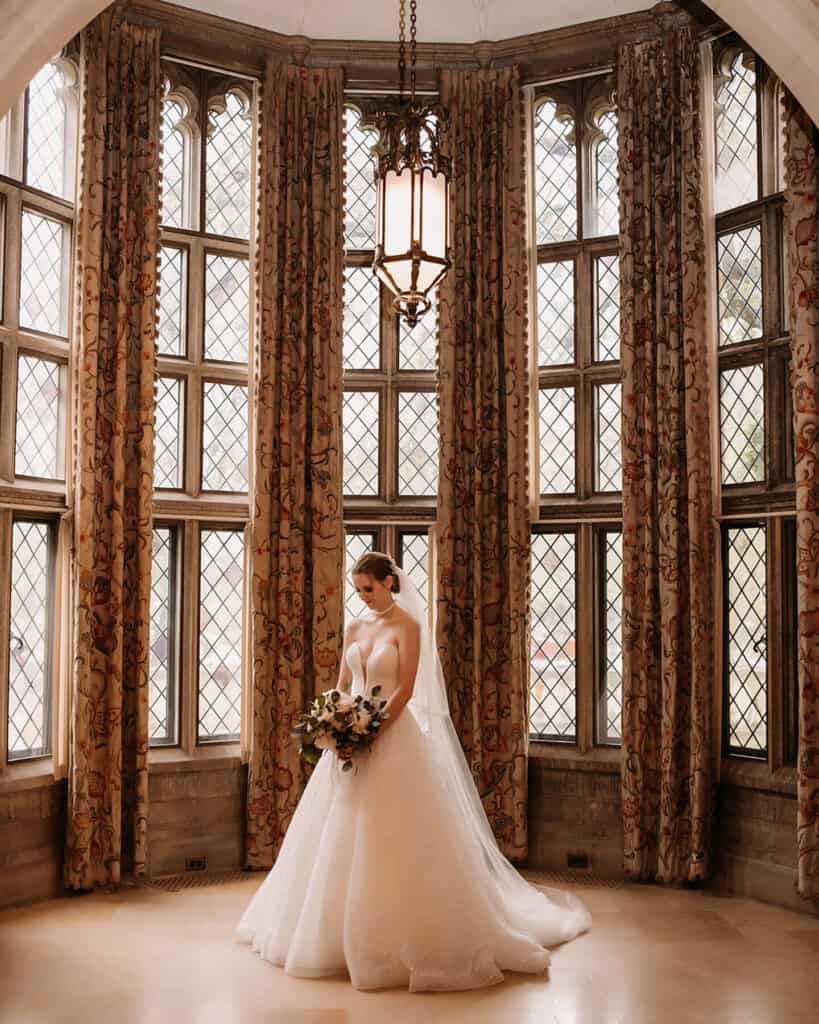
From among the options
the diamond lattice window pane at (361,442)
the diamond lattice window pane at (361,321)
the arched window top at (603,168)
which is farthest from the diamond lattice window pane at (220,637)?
the arched window top at (603,168)

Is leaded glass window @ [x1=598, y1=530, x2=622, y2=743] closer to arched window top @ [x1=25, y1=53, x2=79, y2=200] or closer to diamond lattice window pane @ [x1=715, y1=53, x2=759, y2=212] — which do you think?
diamond lattice window pane @ [x1=715, y1=53, x2=759, y2=212]

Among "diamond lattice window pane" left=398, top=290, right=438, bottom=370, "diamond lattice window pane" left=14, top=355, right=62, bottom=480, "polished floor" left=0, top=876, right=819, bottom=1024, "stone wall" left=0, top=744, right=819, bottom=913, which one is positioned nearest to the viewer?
"polished floor" left=0, top=876, right=819, bottom=1024

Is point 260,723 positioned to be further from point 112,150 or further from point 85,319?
point 112,150

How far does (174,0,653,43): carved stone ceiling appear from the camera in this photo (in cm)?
688

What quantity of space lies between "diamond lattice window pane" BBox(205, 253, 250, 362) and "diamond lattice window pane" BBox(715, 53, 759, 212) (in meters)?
3.00

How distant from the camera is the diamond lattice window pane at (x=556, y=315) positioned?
735 centimetres

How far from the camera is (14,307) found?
625cm

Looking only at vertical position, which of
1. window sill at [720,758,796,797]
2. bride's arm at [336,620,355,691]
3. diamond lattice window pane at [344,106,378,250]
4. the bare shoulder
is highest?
diamond lattice window pane at [344,106,378,250]

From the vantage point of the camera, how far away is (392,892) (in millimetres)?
4871

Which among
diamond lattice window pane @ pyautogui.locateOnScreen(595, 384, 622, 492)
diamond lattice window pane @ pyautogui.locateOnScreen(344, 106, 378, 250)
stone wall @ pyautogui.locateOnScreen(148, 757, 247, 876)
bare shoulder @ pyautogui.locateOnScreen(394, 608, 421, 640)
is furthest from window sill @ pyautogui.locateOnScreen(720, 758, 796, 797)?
diamond lattice window pane @ pyautogui.locateOnScreen(344, 106, 378, 250)

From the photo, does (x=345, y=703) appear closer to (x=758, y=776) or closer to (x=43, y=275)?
(x=758, y=776)

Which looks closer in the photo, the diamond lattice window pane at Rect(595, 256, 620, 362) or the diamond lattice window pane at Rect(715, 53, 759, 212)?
the diamond lattice window pane at Rect(715, 53, 759, 212)

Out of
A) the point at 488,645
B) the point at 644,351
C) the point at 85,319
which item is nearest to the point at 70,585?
the point at 85,319

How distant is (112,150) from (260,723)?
348 centimetres
